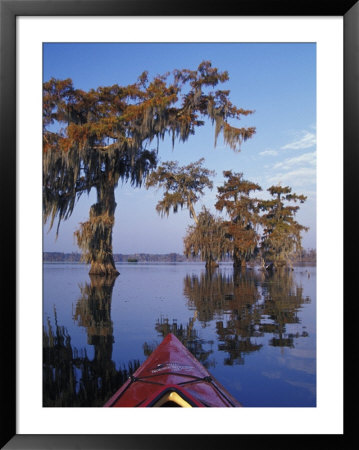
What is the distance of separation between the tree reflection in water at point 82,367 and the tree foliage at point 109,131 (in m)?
1.05

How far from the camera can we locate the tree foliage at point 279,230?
4664mm

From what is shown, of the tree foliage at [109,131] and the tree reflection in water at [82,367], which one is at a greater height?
the tree foliage at [109,131]

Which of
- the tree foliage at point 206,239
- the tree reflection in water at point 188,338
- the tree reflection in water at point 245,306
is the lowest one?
the tree reflection in water at point 188,338

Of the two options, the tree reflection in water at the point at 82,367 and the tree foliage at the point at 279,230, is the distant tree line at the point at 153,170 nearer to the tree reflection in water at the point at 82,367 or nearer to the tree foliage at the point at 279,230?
the tree foliage at the point at 279,230

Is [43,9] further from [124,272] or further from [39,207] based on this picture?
[124,272]

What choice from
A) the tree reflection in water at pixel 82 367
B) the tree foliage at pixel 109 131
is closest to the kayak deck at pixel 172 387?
the tree reflection in water at pixel 82 367

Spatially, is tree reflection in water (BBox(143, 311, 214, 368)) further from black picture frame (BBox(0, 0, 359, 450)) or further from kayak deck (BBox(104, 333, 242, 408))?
black picture frame (BBox(0, 0, 359, 450))

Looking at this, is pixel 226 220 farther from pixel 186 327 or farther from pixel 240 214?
pixel 186 327

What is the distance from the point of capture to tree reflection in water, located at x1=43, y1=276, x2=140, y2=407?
2648 millimetres

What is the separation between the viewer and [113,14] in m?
1.88

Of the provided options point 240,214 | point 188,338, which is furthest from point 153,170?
point 188,338

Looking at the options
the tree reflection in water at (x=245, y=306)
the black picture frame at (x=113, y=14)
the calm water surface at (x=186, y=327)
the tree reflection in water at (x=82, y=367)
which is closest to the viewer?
the black picture frame at (x=113, y=14)

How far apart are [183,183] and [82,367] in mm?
3111

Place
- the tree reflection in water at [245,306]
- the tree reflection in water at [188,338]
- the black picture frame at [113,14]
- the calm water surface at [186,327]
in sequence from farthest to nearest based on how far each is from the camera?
the tree reflection in water at [245,306] → the tree reflection in water at [188,338] → the calm water surface at [186,327] → the black picture frame at [113,14]
